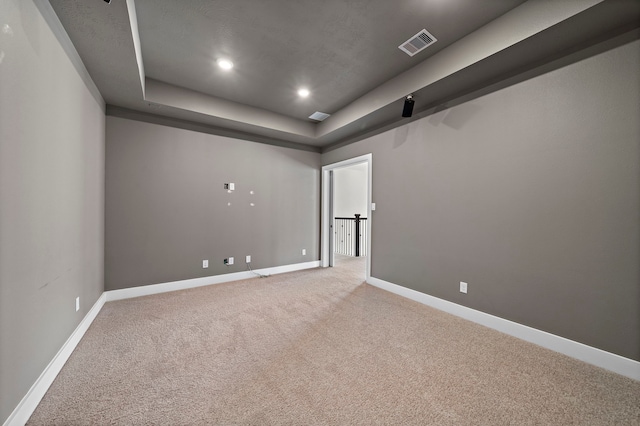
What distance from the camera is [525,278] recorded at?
2436mm

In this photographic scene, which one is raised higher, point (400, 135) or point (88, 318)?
point (400, 135)

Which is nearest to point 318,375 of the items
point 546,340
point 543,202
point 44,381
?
point 44,381

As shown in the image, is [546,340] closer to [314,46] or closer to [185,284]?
[314,46]

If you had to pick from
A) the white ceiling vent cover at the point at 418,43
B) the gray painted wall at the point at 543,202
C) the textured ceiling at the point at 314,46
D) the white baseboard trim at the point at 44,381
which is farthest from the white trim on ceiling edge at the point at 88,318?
the white ceiling vent cover at the point at 418,43

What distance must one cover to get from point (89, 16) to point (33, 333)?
7.35 feet

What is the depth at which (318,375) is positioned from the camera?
1846 millimetres

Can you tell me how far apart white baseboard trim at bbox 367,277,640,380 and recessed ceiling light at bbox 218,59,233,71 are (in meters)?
3.77

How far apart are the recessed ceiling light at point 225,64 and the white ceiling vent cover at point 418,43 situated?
1.92 metres

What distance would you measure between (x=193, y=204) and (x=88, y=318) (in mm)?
1891

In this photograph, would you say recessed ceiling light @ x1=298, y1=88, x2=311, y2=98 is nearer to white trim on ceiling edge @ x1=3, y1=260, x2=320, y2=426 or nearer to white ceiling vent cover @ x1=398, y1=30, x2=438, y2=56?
white ceiling vent cover @ x1=398, y1=30, x2=438, y2=56

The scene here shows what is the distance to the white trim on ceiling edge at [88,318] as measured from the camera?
1.43 m

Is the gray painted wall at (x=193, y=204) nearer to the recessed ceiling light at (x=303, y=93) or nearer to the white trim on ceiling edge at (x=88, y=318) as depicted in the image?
the white trim on ceiling edge at (x=88, y=318)

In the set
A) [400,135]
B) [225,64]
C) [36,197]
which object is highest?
[225,64]

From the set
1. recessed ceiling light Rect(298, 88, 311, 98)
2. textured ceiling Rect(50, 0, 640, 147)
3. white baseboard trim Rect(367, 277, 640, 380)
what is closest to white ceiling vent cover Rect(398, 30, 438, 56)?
textured ceiling Rect(50, 0, 640, 147)
